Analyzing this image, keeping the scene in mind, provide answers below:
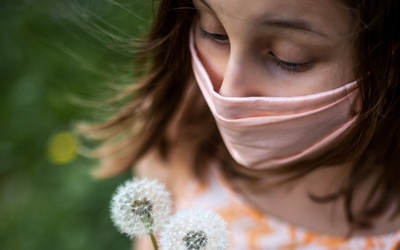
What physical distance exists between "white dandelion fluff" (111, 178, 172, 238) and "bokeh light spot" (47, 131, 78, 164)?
130 centimetres

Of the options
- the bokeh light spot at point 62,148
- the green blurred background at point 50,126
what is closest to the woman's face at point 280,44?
the green blurred background at point 50,126

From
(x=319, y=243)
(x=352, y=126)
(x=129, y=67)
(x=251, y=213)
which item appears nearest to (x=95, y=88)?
(x=129, y=67)

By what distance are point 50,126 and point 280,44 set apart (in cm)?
140

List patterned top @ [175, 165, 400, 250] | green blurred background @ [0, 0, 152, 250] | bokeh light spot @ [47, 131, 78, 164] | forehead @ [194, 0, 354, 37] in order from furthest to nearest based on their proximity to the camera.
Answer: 1. bokeh light spot @ [47, 131, 78, 164]
2. green blurred background @ [0, 0, 152, 250]
3. patterned top @ [175, 165, 400, 250]
4. forehead @ [194, 0, 354, 37]

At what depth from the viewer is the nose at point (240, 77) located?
0.99m

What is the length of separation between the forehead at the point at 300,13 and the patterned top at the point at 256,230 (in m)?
0.49

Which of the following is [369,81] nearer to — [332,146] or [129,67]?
[332,146]

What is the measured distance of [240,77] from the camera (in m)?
1.00

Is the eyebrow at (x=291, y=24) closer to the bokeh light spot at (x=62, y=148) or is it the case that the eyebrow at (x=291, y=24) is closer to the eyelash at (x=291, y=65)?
the eyelash at (x=291, y=65)

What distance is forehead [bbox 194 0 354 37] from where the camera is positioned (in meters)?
0.92

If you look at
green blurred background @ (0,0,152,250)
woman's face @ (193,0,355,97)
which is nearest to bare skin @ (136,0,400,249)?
woman's face @ (193,0,355,97)

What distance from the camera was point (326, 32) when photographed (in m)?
0.95

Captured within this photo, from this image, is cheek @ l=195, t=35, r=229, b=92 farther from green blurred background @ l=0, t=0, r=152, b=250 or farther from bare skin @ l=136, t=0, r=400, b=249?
green blurred background @ l=0, t=0, r=152, b=250

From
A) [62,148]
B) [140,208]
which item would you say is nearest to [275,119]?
[140,208]
